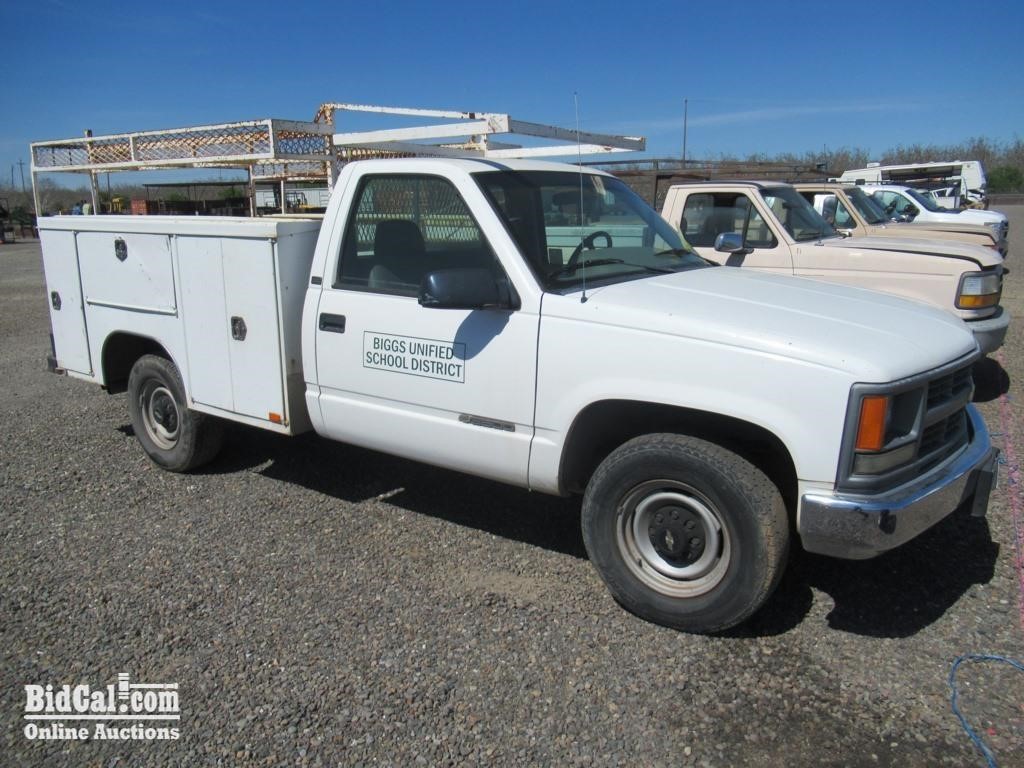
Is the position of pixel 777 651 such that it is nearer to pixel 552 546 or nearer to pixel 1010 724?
pixel 1010 724

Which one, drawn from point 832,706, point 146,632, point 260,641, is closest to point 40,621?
point 146,632

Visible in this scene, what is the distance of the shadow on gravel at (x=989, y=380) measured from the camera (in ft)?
24.1

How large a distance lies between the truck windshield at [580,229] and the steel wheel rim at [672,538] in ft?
3.46

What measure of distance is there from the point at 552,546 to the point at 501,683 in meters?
1.29

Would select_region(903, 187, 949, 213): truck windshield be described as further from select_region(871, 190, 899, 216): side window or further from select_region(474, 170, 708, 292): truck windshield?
select_region(474, 170, 708, 292): truck windshield

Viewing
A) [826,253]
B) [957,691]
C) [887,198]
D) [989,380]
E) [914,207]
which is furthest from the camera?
[887,198]

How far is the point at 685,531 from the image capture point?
342 centimetres

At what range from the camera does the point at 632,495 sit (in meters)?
3.50

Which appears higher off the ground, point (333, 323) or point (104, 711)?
point (333, 323)

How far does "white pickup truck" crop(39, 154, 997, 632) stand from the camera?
305 cm

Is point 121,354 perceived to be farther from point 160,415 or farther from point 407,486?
point 407,486

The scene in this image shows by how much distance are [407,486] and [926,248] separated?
543 centimetres

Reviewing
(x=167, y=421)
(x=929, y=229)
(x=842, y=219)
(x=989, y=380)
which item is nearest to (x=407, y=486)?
(x=167, y=421)

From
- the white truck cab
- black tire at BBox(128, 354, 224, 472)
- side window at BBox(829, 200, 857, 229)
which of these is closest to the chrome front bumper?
black tire at BBox(128, 354, 224, 472)
